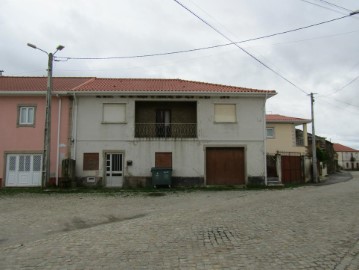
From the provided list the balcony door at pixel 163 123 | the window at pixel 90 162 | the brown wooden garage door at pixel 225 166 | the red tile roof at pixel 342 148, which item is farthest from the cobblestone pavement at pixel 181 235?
the red tile roof at pixel 342 148

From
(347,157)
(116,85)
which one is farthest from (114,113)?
(347,157)

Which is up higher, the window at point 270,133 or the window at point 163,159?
the window at point 270,133

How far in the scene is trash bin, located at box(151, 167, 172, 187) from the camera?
18828mm

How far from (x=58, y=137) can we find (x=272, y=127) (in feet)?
62.7

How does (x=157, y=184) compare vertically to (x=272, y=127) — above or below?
below

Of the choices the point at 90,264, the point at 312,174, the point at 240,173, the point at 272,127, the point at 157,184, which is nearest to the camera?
the point at 90,264

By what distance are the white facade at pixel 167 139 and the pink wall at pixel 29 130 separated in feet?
1.96

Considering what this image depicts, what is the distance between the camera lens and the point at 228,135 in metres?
20.1

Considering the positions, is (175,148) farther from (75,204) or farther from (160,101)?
(75,204)

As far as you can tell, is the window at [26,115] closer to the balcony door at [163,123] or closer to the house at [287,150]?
the balcony door at [163,123]

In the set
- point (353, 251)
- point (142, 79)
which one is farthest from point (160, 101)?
point (353, 251)

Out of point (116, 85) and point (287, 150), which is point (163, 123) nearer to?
point (116, 85)

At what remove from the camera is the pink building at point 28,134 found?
1972 centimetres

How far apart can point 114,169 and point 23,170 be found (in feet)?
16.9
